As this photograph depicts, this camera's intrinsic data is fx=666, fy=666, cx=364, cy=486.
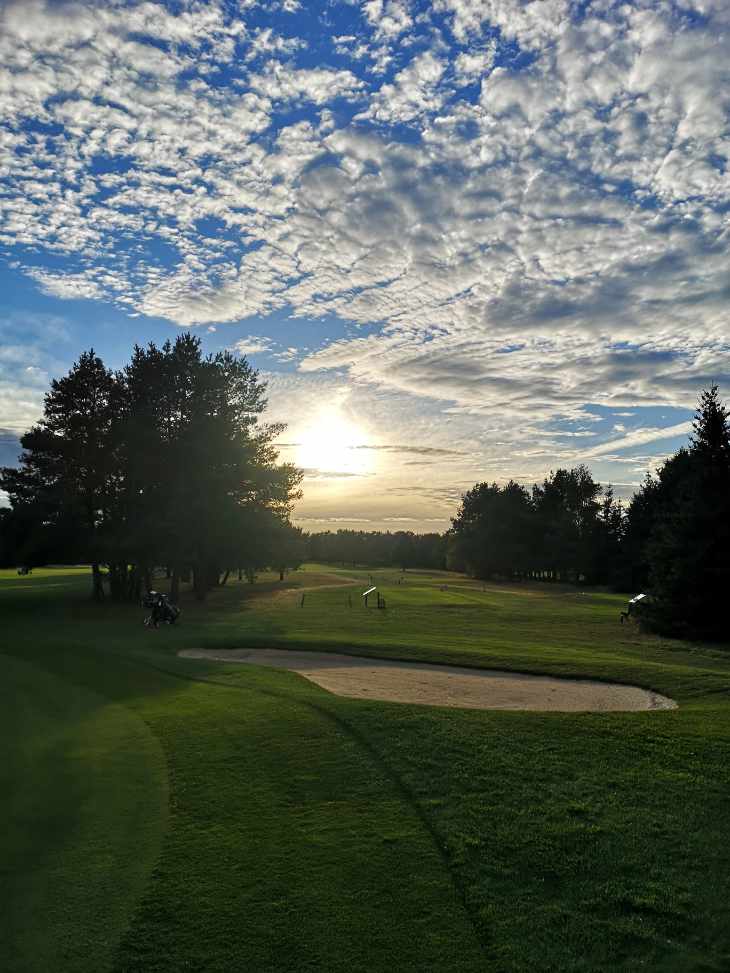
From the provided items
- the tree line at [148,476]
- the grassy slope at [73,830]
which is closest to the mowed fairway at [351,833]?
the grassy slope at [73,830]

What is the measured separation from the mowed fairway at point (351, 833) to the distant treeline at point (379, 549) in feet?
381

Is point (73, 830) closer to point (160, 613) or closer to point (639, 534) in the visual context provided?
point (160, 613)

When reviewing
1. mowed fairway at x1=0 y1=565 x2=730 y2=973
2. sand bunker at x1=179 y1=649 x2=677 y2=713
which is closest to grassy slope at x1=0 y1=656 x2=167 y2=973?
mowed fairway at x1=0 y1=565 x2=730 y2=973

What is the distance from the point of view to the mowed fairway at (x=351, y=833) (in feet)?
19.0

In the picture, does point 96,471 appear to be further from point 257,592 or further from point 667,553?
point 667,553

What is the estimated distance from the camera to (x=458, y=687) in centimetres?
1714

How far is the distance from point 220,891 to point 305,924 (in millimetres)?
1039

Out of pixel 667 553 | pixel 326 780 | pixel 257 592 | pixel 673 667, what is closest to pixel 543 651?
pixel 673 667

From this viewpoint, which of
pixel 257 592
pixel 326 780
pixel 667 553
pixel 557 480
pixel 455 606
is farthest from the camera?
pixel 557 480

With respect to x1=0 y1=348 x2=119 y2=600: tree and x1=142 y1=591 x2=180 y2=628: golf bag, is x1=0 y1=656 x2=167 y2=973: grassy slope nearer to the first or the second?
x1=142 y1=591 x2=180 y2=628: golf bag

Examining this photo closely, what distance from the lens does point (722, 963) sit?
5.68m

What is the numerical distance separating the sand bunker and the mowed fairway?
4.67 ft

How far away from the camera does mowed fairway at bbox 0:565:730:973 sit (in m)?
5.80

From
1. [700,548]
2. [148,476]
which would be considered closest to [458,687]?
[700,548]
